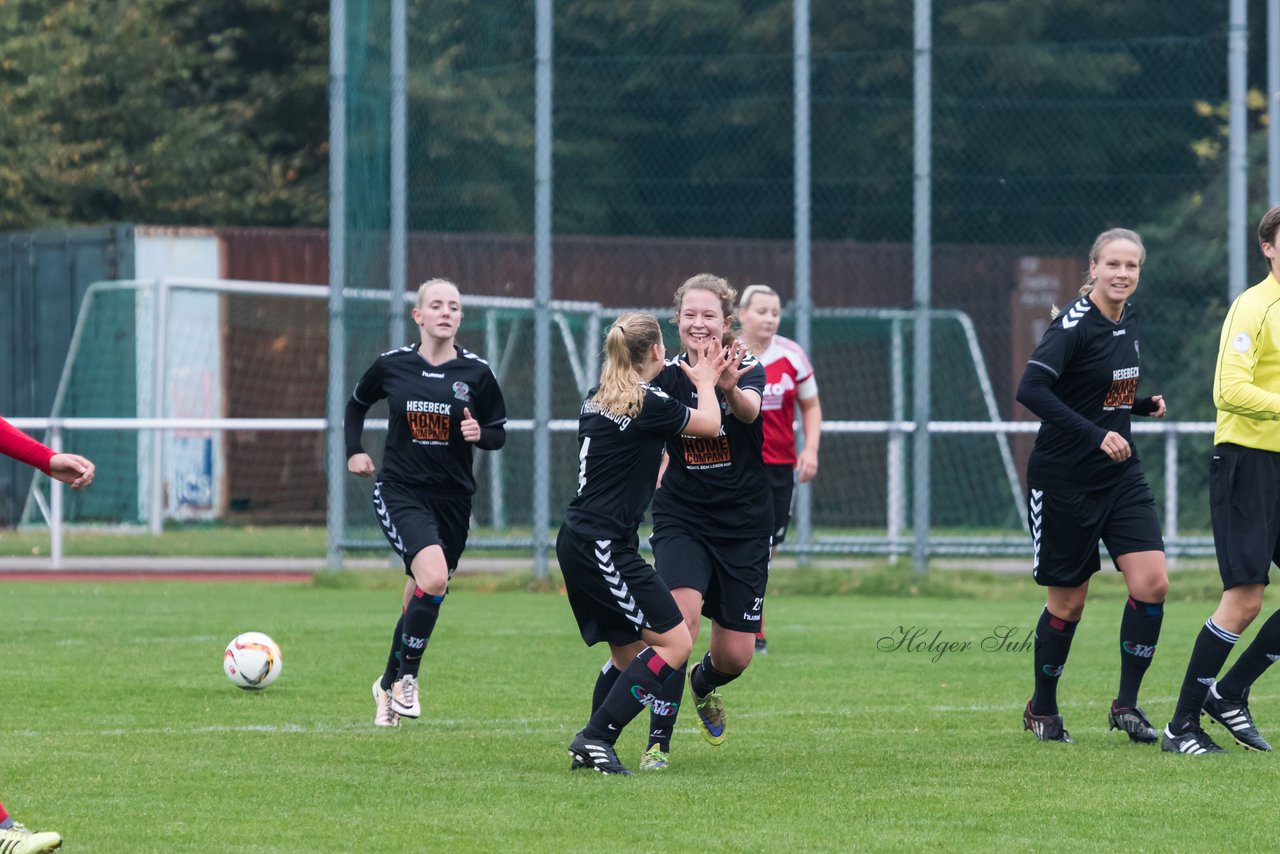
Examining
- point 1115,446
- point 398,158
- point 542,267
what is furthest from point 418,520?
point 398,158

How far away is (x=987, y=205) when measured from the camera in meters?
16.1

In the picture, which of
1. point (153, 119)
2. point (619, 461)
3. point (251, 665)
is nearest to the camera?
point (619, 461)

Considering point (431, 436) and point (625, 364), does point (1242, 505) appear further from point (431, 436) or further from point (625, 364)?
point (431, 436)

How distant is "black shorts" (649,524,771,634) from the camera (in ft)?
23.3

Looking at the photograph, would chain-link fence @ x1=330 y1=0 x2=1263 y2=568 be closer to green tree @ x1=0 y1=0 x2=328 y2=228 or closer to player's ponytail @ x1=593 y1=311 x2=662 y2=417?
player's ponytail @ x1=593 y1=311 x2=662 y2=417

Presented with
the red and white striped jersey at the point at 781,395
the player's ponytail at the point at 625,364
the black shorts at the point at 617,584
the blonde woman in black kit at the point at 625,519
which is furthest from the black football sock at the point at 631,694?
the red and white striped jersey at the point at 781,395

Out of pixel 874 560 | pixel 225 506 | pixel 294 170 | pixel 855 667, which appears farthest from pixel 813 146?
pixel 294 170

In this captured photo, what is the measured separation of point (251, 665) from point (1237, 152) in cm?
930

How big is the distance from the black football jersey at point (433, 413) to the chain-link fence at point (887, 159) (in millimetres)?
6987

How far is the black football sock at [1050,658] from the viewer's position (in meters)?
7.70

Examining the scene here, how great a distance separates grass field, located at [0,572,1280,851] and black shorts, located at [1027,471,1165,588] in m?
0.70

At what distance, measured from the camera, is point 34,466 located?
208 inches

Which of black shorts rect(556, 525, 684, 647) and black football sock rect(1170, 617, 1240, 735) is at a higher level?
black shorts rect(556, 525, 684, 647)

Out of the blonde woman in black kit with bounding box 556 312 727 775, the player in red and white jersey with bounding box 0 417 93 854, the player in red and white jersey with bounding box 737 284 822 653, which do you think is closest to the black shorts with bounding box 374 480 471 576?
the blonde woman in black kit with bounding box 556 312 727 775
